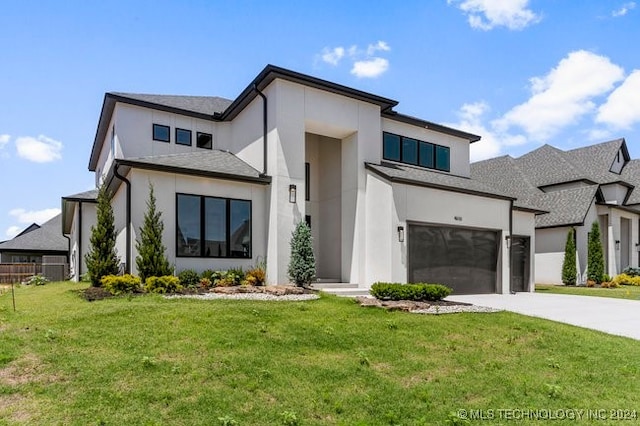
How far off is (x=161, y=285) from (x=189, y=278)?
4.27 ft

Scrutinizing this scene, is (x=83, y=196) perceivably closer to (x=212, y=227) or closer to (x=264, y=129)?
(x=212, y=227)

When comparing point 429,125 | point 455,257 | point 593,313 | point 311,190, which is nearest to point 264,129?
point 311,190

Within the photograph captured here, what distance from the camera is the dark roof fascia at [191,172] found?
41.7 ft

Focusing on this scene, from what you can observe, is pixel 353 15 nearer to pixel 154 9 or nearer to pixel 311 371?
pixel 154 9

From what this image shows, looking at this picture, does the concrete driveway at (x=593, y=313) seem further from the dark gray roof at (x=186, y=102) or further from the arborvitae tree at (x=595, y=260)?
the dark gray roof at (x=186, y=102)

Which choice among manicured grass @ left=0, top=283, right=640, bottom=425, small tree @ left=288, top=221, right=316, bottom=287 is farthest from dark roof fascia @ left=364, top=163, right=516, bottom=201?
manicured grass @ left=0, top=283, right=640, bottom=425

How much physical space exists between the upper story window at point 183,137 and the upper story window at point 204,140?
388 millimetres

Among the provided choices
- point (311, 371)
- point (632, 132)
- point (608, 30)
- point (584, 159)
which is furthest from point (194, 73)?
point (632, 132)

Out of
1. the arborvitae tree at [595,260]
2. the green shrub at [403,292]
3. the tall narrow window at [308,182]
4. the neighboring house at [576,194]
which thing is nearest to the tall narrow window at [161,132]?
the tall narrow window at [308,182]

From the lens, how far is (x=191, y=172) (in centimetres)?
1359

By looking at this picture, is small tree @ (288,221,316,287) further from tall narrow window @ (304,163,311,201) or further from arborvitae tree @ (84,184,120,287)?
arborvitae tree @ (84,184,120,287)

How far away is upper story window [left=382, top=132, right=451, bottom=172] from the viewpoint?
1825 cm

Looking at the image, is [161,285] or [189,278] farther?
[189,278]

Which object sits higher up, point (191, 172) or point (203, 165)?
point (203, 165)
